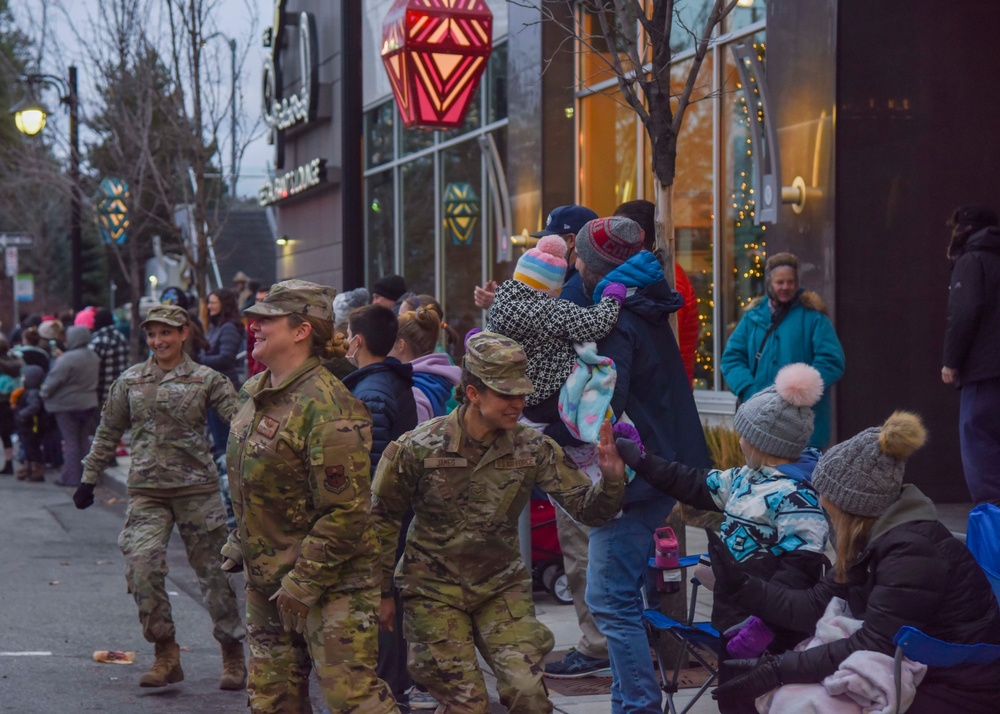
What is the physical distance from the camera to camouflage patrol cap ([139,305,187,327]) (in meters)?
6.99

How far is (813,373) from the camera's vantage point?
4.77 m

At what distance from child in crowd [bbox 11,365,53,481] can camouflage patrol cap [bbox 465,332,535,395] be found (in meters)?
13.7

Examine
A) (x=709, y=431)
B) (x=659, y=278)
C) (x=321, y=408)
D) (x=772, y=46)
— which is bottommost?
(x=709, y=431)

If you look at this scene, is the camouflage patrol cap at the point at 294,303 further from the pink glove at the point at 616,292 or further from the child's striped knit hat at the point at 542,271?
the pink glove at the point at 616,292

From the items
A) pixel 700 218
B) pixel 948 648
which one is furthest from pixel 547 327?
pixel 700 218

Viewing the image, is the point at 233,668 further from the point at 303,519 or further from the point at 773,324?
the point at 773,324

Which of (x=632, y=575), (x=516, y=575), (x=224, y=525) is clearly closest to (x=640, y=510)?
(x=632, y=575)

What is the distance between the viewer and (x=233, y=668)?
684 cm

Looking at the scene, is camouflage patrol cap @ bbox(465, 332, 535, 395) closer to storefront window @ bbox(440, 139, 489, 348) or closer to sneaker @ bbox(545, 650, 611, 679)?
sneaker @ bbox(545, 650, 611, 679)

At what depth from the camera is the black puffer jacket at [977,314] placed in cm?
763

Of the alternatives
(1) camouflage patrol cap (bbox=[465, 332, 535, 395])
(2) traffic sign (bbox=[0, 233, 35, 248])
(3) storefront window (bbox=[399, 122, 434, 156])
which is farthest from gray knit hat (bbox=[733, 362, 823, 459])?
(2) traffic sign (bbox=[0, 233, 35, 248])

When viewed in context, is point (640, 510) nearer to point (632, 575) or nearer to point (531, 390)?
point (632, 575)

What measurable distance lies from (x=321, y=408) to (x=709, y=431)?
7.40 meters

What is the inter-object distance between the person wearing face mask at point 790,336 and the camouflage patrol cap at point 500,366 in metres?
3.85
